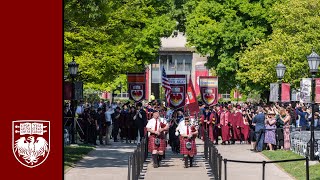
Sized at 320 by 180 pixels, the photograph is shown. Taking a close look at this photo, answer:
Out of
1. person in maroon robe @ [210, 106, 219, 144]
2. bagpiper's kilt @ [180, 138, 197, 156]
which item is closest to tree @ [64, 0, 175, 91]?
bagpiper's kilt @ [180, 138, 197, 156]

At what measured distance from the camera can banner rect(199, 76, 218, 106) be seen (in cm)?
4550

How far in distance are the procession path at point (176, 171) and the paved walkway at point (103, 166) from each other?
0.79 metres

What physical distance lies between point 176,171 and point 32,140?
53.9 feet

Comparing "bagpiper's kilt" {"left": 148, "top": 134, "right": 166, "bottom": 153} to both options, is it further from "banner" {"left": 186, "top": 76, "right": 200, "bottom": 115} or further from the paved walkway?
"banner" {"left": 186, "top": 76, "right": 200, "bottom": 115}

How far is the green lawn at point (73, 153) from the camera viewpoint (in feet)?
99.9

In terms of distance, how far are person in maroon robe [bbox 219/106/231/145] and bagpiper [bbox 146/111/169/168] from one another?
1309cm

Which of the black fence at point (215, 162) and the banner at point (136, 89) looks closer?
the black fence at point (215, 162)

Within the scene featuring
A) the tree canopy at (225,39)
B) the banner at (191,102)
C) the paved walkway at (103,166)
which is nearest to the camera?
the paved walkway at (103,166)

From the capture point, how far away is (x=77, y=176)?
25.9 m

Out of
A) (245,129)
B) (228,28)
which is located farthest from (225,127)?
(228,28)

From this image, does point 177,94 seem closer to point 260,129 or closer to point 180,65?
point 260,129

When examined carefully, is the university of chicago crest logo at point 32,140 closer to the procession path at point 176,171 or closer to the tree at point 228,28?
the procession path at point 176,171

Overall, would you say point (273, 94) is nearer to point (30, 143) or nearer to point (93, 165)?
point (93, 165)

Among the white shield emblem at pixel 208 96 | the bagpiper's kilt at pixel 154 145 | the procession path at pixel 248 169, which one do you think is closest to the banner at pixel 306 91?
the procession path at pixel 248 169
